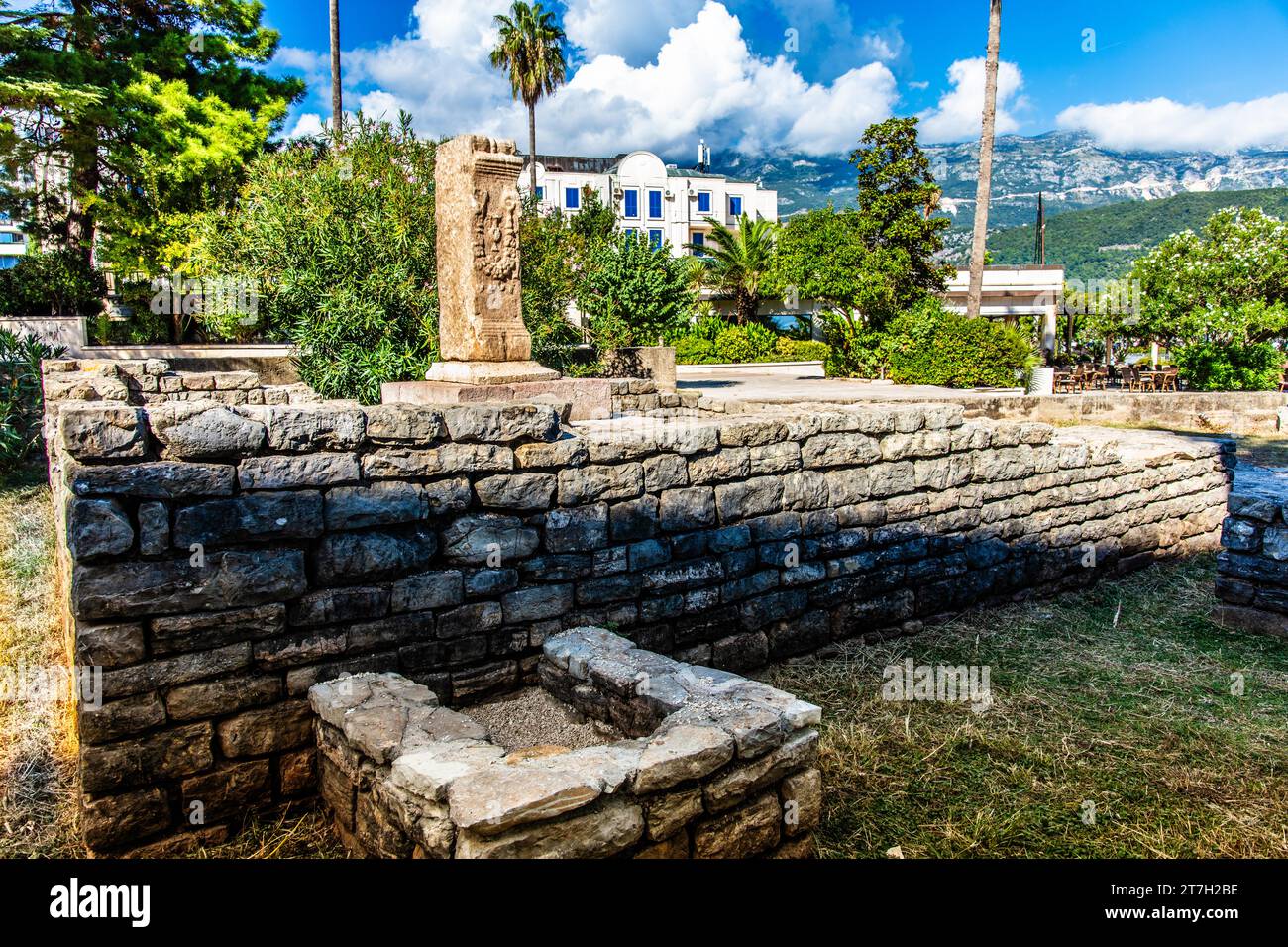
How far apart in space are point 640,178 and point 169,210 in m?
32.5

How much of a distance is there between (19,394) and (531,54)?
1203 inches

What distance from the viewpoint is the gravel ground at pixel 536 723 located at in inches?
150

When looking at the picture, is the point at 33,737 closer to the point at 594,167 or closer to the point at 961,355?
the point at 961,355

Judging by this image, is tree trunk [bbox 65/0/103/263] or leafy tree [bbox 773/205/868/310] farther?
leafy tree [bbox 773/205/868/310]

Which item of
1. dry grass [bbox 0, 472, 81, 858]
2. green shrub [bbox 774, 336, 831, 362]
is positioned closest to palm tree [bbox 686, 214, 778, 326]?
green shrub [bbox 774, 336, 831, 362]

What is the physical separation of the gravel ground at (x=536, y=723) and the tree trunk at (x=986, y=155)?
2038 centimetres

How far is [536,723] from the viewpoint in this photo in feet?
13.3

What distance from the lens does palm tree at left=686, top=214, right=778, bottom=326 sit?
1437 inches

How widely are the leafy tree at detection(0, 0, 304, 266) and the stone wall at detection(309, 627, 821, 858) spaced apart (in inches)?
711

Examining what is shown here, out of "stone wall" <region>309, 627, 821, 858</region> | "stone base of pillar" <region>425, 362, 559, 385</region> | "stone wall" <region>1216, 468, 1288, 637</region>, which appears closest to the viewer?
"stone wall" <region>309, 627, 821, 858</region>

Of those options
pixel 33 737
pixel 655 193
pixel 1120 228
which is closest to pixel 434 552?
pixel 33 737

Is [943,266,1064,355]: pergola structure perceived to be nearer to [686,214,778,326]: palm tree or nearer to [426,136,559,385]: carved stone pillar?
[686,214,778,326]: palm tree

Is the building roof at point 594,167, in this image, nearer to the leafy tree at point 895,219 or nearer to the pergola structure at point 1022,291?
the pergola structure at point 1022,291

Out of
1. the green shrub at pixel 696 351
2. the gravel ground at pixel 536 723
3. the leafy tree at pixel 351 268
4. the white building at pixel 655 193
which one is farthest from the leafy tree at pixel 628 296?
the white building at pixel 655 193
